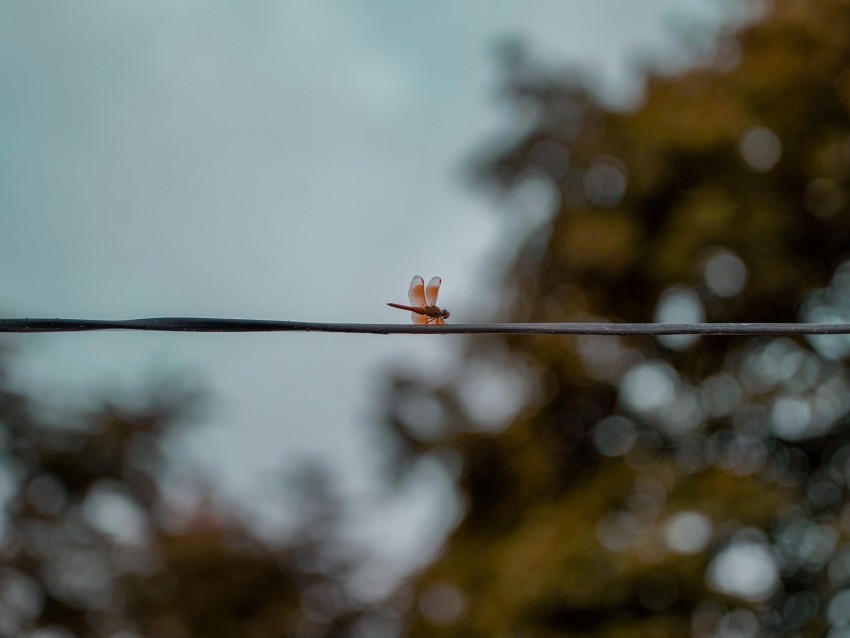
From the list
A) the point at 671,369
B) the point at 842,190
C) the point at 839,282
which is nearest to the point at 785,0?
the point at 842,190

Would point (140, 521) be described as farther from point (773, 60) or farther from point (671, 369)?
point (773, 60)

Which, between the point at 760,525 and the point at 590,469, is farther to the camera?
the point at 590,469

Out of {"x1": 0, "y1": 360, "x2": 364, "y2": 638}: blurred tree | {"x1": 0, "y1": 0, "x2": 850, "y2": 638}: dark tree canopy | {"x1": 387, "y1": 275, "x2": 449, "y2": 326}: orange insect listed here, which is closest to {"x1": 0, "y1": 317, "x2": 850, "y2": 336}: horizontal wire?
{"x1": 387, "y1": 275, "x2": 449, "y2": 326}: orange insect

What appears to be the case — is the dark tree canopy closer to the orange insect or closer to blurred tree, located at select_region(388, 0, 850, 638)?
blurred tree, located at select_region(388, 0, 850, 638)

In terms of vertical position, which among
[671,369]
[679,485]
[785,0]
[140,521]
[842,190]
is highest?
[785,0]

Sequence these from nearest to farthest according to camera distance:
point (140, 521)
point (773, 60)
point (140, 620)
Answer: point (773, 60), point (140, 521), point (140, 620)

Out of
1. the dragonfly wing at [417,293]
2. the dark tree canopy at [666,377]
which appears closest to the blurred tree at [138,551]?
the dark tree canopy at [666,377]

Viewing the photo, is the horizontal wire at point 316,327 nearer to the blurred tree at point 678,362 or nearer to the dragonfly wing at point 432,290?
the dragonfly wing at point 432,290
